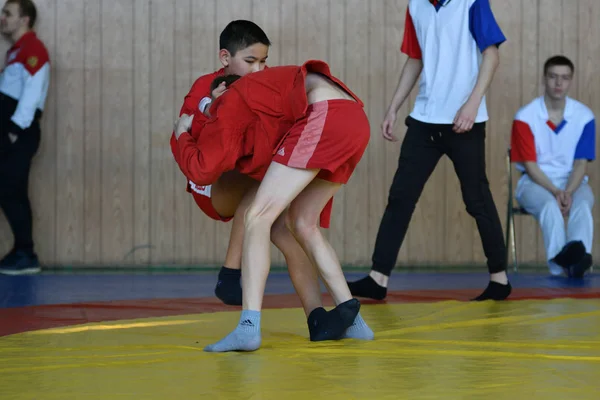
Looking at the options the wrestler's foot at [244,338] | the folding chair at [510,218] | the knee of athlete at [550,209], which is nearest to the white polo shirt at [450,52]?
the knee of athlete at [550,209]

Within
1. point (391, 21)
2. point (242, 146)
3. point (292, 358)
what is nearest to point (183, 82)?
point (391, 21)

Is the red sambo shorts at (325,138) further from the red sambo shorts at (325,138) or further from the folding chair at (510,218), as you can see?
the folding chair at (510,218)

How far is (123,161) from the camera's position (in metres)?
6.12

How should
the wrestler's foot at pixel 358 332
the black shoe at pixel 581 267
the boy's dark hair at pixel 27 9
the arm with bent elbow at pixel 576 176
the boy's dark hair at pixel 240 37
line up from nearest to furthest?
the wrestler's foot at pixel 358 332 < the boy's dark hair at pixel 240 37 < the black shoe at pixel 581 267 < the arm with bent elbow at pixel 576 176 < the boy's dark hair at pixel 27 9

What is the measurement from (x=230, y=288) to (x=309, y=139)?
0.82m

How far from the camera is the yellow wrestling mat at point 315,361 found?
2119 millimetres

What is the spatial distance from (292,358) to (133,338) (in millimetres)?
655

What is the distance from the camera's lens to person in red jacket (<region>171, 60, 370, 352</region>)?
276 centimetres

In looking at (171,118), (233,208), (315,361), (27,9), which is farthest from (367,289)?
(27,9)

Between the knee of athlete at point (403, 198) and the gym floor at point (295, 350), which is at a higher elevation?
the knee of athlete at point (403, 198)

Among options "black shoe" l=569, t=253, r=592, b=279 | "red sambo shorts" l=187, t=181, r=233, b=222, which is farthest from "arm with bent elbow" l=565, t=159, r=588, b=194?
"red sambo shorts" l=187, t=181, r=233, b=222

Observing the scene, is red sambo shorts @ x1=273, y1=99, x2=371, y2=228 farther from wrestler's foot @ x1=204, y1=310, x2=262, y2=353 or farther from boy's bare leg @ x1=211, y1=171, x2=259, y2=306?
boy's bare leg @ x1=211, y1=171, x2=259, y2=306

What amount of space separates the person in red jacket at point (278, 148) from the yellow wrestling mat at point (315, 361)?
0.20 m

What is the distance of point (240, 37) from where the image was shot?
329cm
